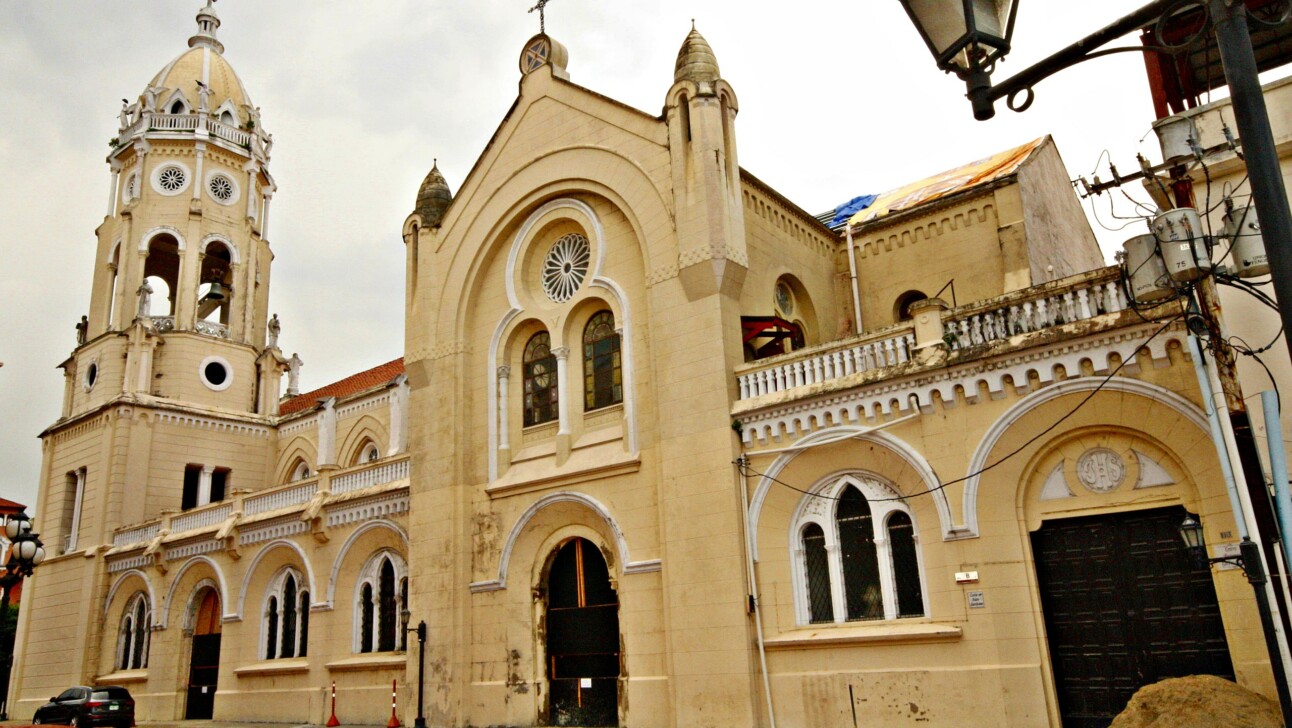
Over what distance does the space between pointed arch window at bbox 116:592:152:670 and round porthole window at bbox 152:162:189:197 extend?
14641 millimetres

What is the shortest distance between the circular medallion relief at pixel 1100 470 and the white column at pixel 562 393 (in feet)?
33.5

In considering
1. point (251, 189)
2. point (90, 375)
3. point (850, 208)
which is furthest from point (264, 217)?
point (850, 208)

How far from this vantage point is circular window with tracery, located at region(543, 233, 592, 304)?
70.6 ft

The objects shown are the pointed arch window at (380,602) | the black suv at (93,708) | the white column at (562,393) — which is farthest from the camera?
the black suv at (93,708)

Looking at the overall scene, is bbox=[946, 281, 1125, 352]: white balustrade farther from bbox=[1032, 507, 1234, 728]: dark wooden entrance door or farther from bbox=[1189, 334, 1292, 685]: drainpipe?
bbox=[1032, 507, 1234, 728]: dark wooden entrance door

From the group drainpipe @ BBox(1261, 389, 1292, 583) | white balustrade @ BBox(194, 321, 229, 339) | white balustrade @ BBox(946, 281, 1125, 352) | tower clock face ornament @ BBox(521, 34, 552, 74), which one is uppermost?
tower clock face ornament @ BBox(521, 34, 552, 74)

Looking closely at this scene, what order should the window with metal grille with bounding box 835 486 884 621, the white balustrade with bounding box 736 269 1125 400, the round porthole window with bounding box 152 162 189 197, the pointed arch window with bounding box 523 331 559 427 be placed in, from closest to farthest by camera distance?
A: the white balustrade with bounding box 736 269 1125 400 → the window with metal grille with bounding box 835 486 884 621 → the pointed arch window with bounding box 523 331 559 427 → the round porthole window with bounding box 152 162 189 197

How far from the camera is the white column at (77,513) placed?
33250 millimetres

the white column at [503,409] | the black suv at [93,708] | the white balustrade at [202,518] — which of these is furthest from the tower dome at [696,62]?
the black suv at [93,708]

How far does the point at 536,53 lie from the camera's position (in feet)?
74.7

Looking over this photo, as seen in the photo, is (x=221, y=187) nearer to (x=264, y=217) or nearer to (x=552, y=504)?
(x=264, y=217)

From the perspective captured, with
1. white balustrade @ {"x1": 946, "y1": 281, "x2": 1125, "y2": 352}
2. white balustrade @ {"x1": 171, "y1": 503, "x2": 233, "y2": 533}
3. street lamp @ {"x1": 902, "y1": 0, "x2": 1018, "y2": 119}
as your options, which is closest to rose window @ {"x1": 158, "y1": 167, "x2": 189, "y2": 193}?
white balustrade @ {"x1": 171, "y1": 503, "x2": 233, "y2": 533}

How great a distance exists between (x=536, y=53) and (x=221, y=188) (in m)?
19.7

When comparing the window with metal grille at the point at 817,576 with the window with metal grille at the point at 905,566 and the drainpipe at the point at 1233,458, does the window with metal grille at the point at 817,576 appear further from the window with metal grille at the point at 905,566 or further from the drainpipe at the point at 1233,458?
the drainpipe at the point at 1233,458
